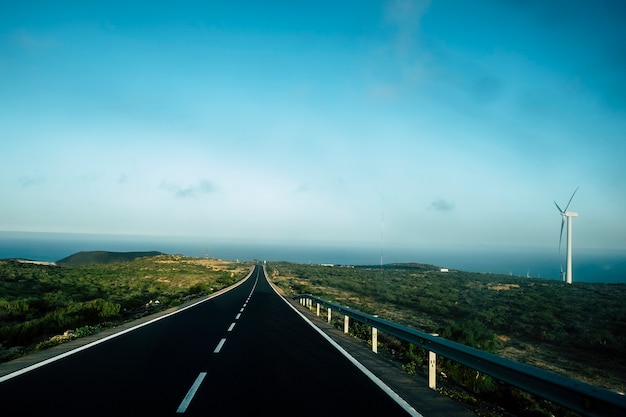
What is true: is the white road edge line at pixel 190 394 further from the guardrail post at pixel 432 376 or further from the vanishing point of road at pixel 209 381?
the guardrail post at pixel 432 376

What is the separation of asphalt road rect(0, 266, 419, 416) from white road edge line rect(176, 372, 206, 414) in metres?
0.01

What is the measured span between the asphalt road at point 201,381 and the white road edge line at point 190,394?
0.01m

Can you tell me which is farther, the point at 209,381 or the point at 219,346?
the point at 219,346

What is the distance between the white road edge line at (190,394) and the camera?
5.52 meters

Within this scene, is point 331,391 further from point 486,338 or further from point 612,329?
point 612,329

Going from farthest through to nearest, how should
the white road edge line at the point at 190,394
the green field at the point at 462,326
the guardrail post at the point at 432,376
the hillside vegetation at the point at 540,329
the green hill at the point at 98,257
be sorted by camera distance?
the green hill at the point at 98,257 < the hillside vegetation at the point at 540,329 < the green field at the point at 462,326 < the guardrail post at the point at 432,376 < the white road edge line at the point at 190,394

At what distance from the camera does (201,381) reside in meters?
7.02

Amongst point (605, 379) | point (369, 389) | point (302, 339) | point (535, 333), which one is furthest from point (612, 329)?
point (369, 389)

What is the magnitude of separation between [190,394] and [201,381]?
816 mm

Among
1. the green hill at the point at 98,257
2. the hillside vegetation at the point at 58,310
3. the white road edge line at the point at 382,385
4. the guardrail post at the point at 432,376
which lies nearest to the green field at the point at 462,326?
the hillside vegetation at the point at 58,310

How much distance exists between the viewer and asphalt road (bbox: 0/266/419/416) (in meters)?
5.64

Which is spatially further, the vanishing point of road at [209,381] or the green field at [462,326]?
the green field at [462,326]

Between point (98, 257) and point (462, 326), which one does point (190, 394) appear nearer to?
point (462, 326)

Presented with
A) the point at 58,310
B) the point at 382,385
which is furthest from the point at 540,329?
the point at 58,310
